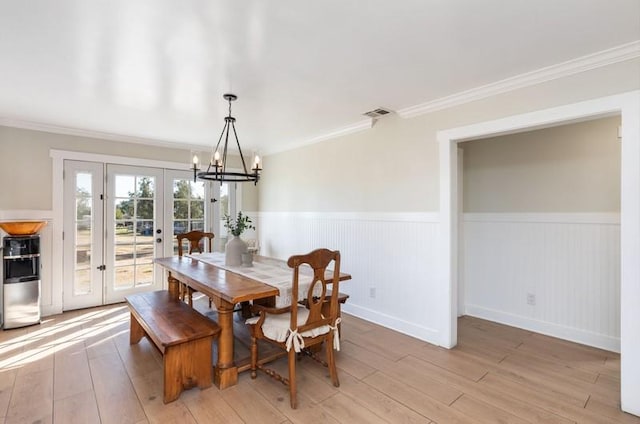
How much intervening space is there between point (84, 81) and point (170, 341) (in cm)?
214

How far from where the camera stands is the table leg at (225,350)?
2.33 m

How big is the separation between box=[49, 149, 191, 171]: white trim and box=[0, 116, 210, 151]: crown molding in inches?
9.2

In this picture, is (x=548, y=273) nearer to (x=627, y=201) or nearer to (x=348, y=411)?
(x=627, y=201)

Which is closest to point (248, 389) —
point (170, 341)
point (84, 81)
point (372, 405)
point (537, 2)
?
point (170, 341)

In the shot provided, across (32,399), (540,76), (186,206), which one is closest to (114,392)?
(32,399)

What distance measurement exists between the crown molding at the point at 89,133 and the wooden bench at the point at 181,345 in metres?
2.74

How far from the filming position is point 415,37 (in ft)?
6.40

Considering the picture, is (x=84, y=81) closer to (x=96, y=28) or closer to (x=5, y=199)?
(x=96, y=28)

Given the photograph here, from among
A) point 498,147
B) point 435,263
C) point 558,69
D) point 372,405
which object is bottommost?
point 372,405

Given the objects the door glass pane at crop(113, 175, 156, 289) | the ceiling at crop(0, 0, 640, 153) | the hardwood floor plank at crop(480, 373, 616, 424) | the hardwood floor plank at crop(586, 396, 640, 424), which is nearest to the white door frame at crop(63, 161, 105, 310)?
the door glass pane at crop(113, 175, 156, 289)

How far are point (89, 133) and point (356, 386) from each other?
4.32 m

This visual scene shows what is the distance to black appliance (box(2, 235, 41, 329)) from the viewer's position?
342cm

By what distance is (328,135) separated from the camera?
168 inches

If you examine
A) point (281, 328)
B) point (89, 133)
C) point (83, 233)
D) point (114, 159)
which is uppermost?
point (89, 133)
